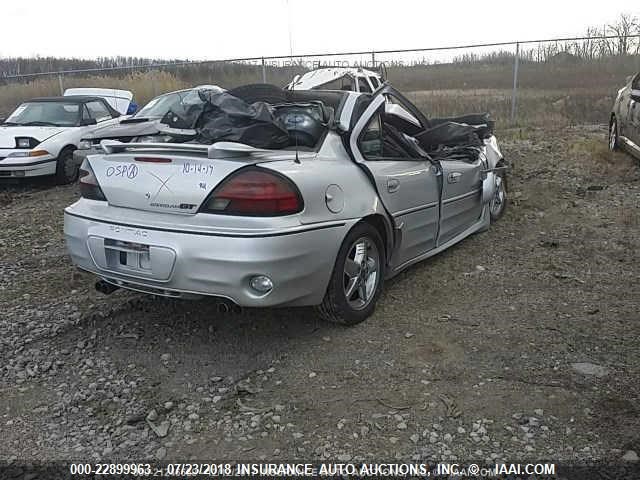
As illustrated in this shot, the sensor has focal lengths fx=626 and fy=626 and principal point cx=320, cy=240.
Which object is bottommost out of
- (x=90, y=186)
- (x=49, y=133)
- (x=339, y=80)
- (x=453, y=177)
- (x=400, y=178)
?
(x=453, y=177)

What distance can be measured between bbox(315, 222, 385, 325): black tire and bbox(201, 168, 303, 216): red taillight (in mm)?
519

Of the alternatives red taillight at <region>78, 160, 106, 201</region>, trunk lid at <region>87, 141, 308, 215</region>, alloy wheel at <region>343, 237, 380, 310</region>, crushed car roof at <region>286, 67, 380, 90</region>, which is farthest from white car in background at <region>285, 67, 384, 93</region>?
trunk lid at <region>87, 141, 308, 215</region>

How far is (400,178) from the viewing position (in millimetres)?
4367

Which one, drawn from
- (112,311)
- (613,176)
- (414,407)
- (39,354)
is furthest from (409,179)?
(613,176)

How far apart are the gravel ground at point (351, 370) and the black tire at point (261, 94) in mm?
1650

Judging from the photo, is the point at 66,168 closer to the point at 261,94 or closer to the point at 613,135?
the point at 261,94

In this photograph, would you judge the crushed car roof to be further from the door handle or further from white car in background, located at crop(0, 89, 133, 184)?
the door handle

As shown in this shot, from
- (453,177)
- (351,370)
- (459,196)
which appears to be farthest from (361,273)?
(459,196)

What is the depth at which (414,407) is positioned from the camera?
3080mm

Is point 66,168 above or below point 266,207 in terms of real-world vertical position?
below

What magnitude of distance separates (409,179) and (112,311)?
2.29 m

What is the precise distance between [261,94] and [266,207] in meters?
1.82

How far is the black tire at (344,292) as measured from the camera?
3.79m

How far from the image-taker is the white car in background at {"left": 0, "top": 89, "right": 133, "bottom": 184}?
9.32 meters
